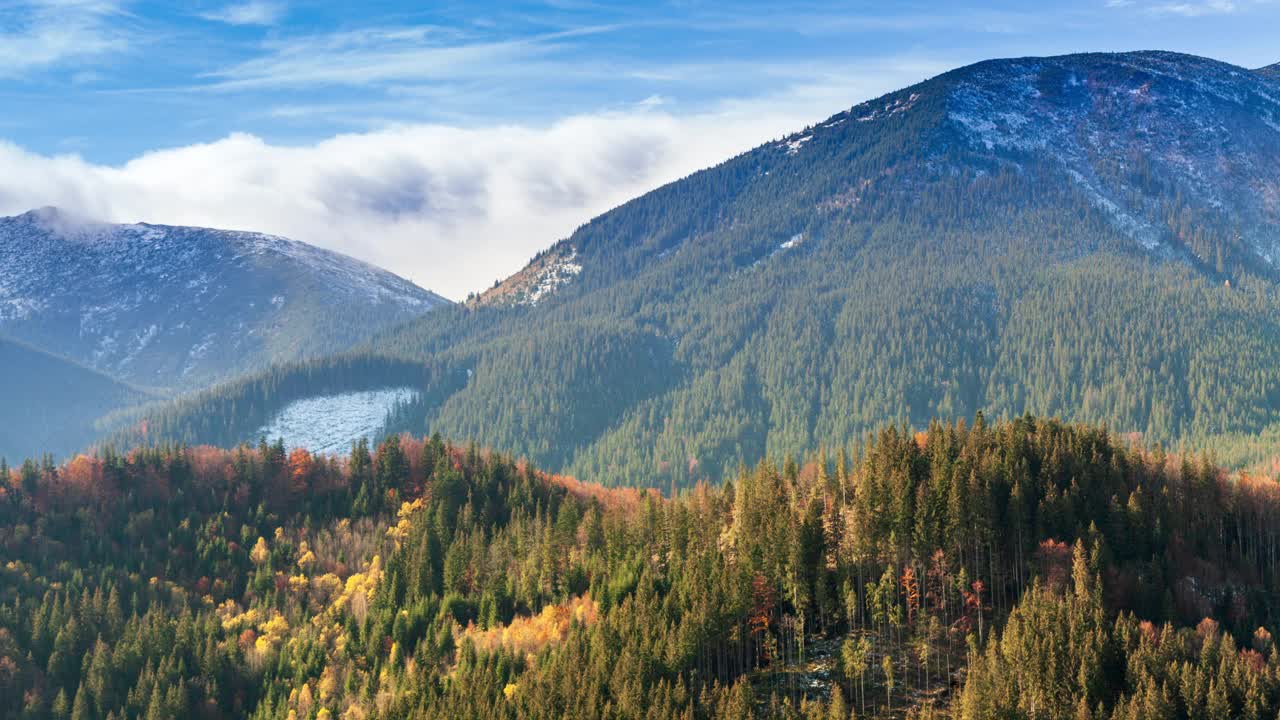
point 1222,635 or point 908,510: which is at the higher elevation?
point 908,510

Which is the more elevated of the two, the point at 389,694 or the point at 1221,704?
the point at 1221,704

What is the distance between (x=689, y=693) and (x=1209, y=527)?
8210cm

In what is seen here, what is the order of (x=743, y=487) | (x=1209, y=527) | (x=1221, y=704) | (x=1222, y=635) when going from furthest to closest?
(x=743, y=487) → (x=1209, y=527) → (x=1222, y=635) → (x=1221, y=704)

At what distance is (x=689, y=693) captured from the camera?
153750mm

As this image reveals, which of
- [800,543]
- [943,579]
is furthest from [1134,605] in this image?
[800,543]

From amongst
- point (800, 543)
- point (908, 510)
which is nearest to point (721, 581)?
→ point (800, 543)

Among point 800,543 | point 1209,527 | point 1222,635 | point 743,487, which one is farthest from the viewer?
point 743,487

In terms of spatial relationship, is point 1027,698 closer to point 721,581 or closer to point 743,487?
point 721,581

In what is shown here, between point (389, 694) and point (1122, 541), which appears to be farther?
point (389, 694)

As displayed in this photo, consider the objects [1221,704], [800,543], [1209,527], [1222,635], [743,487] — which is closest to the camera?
[1221,704]

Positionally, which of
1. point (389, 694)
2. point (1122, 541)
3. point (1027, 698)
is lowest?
point (389, 694)

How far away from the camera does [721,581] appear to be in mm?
167125

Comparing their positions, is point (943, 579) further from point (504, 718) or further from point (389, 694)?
Result: point (389, 694)

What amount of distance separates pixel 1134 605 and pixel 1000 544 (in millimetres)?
17950
